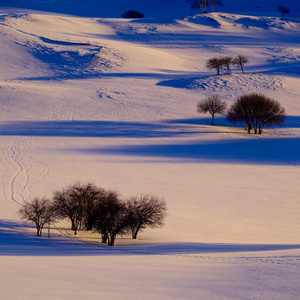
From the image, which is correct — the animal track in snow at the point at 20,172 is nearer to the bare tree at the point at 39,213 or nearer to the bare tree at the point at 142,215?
the bare tree at the point at 39,213

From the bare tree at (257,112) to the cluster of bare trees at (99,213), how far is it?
958 inches

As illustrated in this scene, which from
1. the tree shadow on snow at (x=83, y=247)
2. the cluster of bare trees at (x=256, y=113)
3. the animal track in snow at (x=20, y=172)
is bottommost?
the tree shadow on snow at (x=83, y=247)

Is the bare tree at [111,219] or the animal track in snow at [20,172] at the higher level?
the animal track in snow at [20,172]

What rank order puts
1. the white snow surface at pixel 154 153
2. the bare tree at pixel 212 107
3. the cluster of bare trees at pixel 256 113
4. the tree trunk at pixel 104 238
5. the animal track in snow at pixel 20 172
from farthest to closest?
the bare tree at pixel 212 107, the cluster of bare trees at pixel 256 113, the animal track in snow at pixel 20 172, the tree trunk at pixel 104 238, the white snow surface at pixel 154 153

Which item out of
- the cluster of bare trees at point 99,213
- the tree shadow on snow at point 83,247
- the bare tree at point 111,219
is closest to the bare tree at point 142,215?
the cluster of bare trees at point 99,213

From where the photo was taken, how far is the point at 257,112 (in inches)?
1656

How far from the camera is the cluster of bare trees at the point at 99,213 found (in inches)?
727

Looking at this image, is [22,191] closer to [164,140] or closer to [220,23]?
[164,140]

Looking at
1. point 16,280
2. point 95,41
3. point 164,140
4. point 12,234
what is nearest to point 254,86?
point 164,140

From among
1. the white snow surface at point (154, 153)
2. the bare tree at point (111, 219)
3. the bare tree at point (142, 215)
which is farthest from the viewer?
the bare tree at point (142, 215)

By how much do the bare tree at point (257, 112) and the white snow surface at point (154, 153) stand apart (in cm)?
119

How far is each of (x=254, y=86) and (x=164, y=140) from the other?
65.5ft

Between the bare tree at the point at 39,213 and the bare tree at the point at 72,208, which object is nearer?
the bare tree at the point at 39,213

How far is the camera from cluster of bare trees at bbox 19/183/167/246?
60.5 ft
